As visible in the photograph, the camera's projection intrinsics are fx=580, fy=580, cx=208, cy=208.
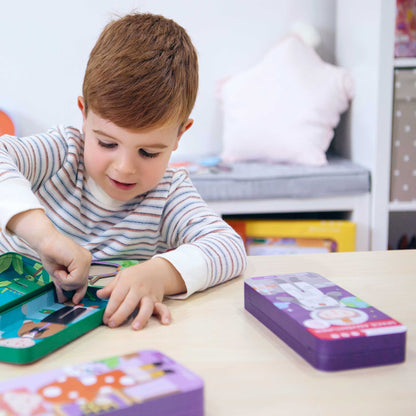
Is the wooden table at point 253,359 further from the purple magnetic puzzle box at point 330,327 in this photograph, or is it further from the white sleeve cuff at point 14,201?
the white sleeve cuff at point 14,201

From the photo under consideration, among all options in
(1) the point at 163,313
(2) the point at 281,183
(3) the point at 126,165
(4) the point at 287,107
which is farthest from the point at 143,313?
(4) the point at 287,107

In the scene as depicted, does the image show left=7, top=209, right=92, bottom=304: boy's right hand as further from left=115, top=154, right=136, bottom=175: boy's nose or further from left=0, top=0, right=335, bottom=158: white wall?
left=0, top=0, right=335, bottom=158: white wall

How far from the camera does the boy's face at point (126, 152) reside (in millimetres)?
736

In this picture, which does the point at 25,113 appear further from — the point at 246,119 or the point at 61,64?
the point at 246,119

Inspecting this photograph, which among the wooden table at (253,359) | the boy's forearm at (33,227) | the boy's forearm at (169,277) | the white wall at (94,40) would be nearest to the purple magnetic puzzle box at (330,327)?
the wooden table at (253,359)

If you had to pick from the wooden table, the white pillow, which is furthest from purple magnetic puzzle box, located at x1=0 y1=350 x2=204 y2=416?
the white pillow

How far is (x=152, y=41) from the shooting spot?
2.54 ft

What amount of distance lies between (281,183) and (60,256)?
4.14 ft

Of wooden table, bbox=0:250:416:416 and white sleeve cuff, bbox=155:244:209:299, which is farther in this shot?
white sleeve cuff, bbox=155:244:209:299

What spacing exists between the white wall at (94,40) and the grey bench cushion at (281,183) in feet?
1.38

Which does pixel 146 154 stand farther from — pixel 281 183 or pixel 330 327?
pixel 281 183

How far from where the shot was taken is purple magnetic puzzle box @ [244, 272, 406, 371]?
45 centimetres

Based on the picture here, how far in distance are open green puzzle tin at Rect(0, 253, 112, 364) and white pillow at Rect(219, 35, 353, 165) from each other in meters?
1.40

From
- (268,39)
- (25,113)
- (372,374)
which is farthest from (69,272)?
(268,39)
